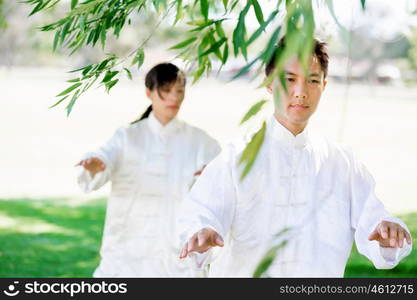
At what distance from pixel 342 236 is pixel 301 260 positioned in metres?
0.18

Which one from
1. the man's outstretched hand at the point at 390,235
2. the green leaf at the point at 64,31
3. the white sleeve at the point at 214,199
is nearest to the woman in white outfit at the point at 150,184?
the white sleeve at the point at 214,199

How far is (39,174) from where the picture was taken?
14125 millimetres

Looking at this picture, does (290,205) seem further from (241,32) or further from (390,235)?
(241,32)

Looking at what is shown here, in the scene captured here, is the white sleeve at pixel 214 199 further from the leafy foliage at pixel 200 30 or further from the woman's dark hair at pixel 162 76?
the woman's dark hair at pixel 162 76

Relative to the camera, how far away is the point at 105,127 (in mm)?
22812

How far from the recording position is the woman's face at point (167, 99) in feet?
14.9

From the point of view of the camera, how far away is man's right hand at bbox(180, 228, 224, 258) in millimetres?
2381

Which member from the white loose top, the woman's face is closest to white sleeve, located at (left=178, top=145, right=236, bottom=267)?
the white loose top

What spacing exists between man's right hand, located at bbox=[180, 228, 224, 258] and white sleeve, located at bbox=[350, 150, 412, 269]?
65 centimetres

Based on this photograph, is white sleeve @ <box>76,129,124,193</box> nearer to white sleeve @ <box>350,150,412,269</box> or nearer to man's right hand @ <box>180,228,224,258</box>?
white sleeve @ <box>350,150,412,269</box>

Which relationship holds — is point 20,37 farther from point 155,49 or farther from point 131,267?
point 131,267

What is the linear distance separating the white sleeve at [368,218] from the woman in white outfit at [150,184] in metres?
1.72

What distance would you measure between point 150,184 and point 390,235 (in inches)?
96.4

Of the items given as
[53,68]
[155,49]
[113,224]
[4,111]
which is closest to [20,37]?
[155,49]
